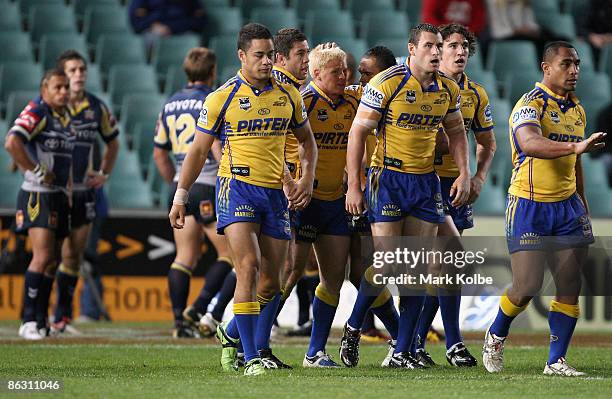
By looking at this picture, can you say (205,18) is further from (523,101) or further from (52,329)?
(523,101)

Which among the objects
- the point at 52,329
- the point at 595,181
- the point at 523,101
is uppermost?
the point at 523,101

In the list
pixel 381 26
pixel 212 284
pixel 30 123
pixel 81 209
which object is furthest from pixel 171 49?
pixel 212 284

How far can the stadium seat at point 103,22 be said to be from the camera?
17344 millimetres

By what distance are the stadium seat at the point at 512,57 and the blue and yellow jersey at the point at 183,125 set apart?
7.12 meters

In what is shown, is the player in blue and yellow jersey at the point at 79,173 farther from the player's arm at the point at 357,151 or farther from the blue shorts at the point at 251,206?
the player's arm at the point at 357,151

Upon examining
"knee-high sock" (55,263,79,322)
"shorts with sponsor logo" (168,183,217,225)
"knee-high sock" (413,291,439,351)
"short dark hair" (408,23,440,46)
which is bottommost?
"knee-high sock" (55,263,79,322)

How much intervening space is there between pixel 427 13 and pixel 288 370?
365 inches

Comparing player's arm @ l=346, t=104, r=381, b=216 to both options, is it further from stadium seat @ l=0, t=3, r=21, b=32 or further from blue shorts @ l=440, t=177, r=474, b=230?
stadium seat @ l=0, t=3, r=21, b=32

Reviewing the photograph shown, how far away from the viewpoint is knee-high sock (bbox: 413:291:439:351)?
9688 millimetres

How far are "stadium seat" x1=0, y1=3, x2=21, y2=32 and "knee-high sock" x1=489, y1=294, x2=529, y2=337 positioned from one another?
9.70 meters

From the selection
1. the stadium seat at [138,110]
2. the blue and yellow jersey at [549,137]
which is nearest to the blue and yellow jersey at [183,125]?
the blue and yellow jersey at [549,137]

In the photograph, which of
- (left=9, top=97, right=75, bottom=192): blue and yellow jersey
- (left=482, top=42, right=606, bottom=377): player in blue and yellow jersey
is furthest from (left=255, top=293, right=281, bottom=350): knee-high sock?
(left=9, top=97, right=75, bottom=192): blue and yellow jersey

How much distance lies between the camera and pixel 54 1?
17406mm

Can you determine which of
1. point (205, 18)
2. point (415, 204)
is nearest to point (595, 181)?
point (205, 18)
